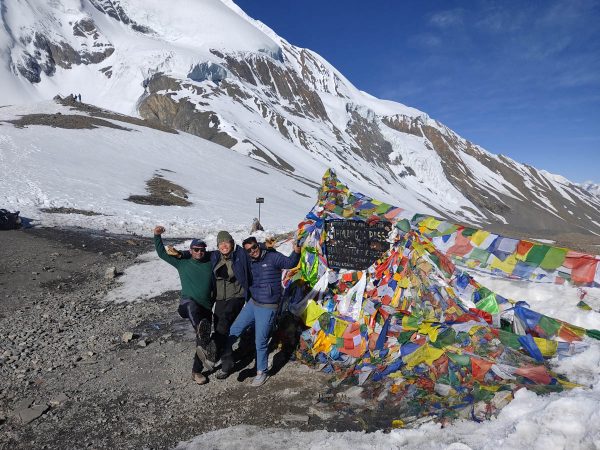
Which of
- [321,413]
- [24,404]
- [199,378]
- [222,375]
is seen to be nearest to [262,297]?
[222,375]

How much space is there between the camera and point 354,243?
26.8 ft

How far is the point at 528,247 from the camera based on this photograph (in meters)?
6.14

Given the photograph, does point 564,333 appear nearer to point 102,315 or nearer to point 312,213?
point 312,213

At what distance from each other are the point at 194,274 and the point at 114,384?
1.90 m

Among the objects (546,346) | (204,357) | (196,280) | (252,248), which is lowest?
(204,357)

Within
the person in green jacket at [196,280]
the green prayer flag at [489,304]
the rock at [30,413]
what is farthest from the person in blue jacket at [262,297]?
the green prayer flag at [489,304]

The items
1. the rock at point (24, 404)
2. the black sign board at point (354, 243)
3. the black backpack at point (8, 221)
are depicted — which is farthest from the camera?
the black backpack at point (8, 221)

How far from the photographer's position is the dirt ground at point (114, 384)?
515cm

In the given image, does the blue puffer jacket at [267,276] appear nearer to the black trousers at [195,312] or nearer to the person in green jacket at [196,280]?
the person in green jacket at [196,280]

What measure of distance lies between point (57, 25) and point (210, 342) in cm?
19918

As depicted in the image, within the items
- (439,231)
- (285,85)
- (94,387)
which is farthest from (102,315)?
(285,85)

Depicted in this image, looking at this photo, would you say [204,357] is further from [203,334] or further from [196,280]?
[196,280]

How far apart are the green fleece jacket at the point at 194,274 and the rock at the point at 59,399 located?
2015 millimetres

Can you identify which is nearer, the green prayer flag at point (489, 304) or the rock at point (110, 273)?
the green prayer flag at point (489, 304)
